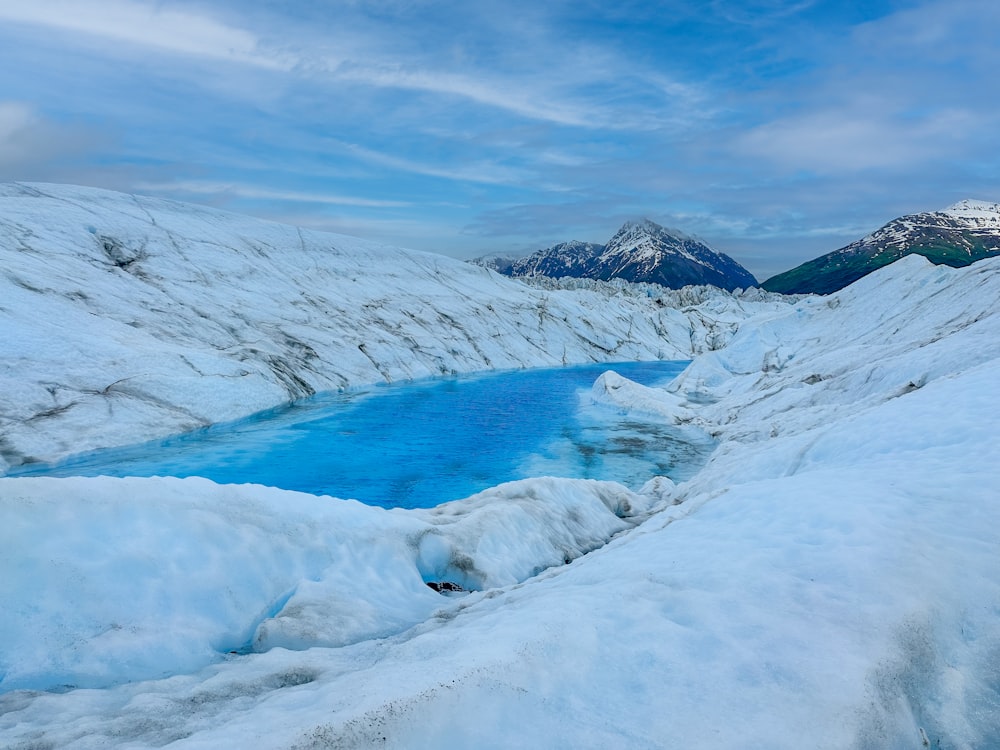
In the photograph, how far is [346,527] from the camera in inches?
375

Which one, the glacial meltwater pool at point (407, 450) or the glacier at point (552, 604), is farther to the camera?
the glacial meltwater pool at point (407, 450)

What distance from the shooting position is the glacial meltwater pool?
19.3 m

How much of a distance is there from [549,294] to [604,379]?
39.8m

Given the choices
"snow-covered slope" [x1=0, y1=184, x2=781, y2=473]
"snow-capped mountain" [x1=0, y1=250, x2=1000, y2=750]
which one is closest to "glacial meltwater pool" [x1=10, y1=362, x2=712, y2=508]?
"snow-covered slope" [x1=0, y1=184, x2=781, y2=473]

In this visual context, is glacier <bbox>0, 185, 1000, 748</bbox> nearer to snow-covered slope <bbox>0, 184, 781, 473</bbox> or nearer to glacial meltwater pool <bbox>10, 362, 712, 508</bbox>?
snow-covered slope <bbox>0, 184, 781, 473</bbox>

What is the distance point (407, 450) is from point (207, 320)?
65.3 feet

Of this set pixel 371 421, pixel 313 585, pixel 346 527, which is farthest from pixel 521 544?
pixel 371 421

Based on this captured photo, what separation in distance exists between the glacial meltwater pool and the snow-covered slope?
168 cm

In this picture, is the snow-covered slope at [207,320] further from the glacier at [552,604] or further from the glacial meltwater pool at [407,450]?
the glacier at [552,604]

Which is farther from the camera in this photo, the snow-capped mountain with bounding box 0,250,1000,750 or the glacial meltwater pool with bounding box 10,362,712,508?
the glacial meltwater pool with bounding box 10,362,712,508

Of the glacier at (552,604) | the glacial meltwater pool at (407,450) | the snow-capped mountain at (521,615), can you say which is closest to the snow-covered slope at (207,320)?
the glacial meltwater pool at (407,450)

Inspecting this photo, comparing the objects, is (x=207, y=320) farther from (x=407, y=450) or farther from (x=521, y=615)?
(x=521, y=615)

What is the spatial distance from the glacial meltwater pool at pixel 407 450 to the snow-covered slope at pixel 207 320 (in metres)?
1.68

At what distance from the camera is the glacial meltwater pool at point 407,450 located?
19328 mm
